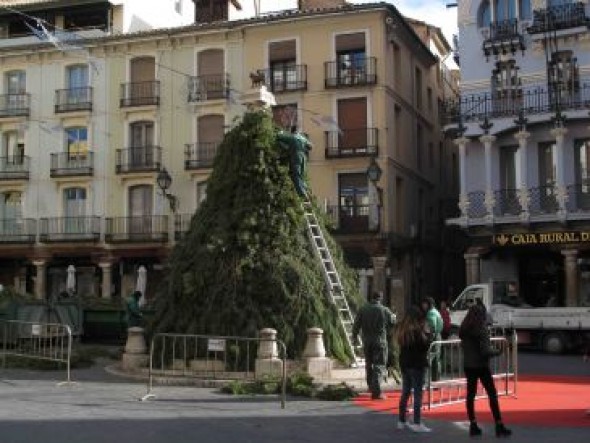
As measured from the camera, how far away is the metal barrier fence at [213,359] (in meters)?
14.7

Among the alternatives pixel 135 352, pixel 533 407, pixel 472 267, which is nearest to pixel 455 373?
pixel 533 407

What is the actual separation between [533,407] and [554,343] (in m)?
13.2

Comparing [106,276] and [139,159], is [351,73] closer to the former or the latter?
[139,159]

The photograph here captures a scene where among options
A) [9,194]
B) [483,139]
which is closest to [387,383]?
[483,139]

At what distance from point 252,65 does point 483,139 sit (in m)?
11.4

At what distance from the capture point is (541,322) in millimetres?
25750

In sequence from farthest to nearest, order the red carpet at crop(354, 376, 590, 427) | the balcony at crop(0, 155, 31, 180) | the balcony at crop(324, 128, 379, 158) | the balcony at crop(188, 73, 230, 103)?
the balcony at crop(0, 155, 31, 180) → the balcony at crop(188, 73, 230, 103) → the balcony at crop(324, 128, 379, 158) → the red carpet at crop(354, 376, 590, 427)

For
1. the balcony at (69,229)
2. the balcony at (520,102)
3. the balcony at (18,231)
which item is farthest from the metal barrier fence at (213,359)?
the balcony at (18,231)

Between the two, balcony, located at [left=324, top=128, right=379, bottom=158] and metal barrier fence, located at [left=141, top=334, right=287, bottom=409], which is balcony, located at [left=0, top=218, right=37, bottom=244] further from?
metal barrier fence, located at [left=141, top=334, right=287, bottom=409]

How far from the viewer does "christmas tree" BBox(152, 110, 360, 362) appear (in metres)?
15.8

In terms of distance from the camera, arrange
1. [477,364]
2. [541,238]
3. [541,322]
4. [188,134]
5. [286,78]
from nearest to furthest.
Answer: [477,364]
[541,322]
[541,238]
[286,78]
[188,134]

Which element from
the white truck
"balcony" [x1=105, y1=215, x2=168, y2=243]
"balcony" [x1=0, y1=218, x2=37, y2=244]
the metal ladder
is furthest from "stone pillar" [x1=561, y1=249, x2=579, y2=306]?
"balcony" [x1=0, y1=218, x2=37, y2=244]

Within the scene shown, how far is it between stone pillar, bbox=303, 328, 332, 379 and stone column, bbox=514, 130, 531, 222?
17.5 metres

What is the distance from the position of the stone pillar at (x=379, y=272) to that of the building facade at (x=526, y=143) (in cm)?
406
